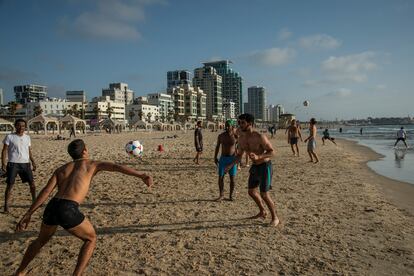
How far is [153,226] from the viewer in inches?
205

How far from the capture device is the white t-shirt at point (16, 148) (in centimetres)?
578

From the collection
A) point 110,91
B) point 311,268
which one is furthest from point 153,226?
point 110,91

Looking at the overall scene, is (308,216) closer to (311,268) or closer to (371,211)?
(371,211)

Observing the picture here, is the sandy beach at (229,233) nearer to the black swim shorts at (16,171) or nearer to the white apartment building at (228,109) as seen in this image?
the black swim shorts at (16,171)

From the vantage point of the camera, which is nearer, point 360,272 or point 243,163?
point 360,272

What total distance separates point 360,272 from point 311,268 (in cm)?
53

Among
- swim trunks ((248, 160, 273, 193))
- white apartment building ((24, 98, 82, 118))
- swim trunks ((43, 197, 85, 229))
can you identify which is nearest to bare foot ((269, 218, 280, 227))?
swim trunks ((248, 160, 273, 193))

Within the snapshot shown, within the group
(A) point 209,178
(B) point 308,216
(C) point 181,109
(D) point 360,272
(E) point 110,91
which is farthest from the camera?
(E) point 110,91

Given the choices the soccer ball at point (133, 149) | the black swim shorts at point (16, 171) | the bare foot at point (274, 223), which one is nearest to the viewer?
the bare foot at point (274, 223)

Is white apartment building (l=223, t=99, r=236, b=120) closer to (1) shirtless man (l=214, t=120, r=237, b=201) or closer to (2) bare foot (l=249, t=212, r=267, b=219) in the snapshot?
(1) shirtless man (l=214, t=120, r=237, b=201)

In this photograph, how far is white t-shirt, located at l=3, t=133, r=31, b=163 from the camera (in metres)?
5.78

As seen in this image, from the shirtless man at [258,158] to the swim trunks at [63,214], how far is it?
268 cm

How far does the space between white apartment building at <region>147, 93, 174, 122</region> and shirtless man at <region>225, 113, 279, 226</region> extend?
5022 inches

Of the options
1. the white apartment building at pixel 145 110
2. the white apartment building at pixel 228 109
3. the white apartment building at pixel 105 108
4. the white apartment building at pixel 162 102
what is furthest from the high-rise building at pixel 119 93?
the white apartment building at pixel 228 109
